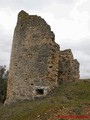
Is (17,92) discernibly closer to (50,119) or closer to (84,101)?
(84,101)

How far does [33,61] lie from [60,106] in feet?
19.7

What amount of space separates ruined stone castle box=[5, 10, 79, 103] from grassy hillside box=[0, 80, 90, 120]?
878mm

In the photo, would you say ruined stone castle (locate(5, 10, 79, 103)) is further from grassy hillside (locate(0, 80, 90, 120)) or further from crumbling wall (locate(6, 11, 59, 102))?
grassy hillside (locate(0, 80, 90, 120))

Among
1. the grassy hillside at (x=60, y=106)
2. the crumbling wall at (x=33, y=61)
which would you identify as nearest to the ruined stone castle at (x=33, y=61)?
the crumbling wall at (x=33, y=61)

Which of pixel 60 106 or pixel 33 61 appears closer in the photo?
pixel 60 106

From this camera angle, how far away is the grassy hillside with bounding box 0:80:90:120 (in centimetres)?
1598

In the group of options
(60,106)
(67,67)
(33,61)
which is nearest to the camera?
(60,106)

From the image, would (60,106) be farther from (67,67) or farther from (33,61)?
(67,67)

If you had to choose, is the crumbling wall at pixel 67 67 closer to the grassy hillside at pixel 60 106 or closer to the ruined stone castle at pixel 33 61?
the ruined stone castle at pixel 33 61

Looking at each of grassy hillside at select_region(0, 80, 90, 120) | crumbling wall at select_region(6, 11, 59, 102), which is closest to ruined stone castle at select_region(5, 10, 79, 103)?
crumbling wall at select_region(6, 11, 59, 102)

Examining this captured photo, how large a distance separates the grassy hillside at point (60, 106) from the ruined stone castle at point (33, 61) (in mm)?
878

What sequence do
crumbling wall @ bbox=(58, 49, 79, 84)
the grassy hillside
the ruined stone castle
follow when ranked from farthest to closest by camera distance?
1. crumbling wall @ bbox=(58, 49, 79, 84)
2. the ruined stone castle
3. the grassy hillside

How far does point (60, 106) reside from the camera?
16734 mm

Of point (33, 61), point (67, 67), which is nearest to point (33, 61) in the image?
point (33, 61)
